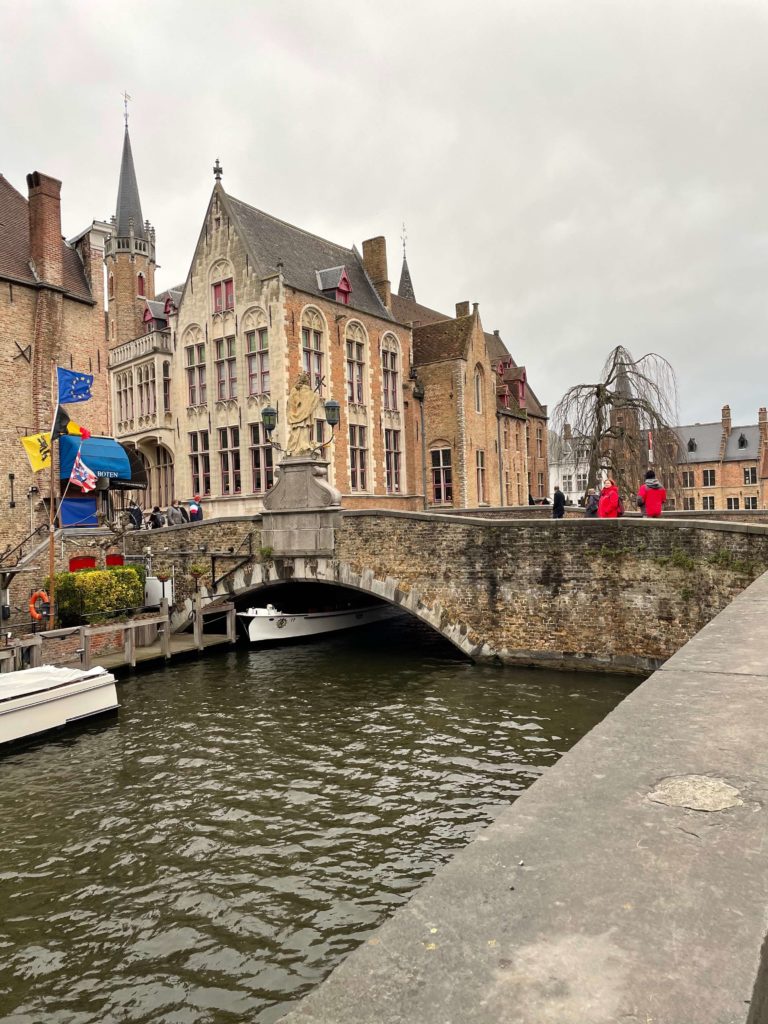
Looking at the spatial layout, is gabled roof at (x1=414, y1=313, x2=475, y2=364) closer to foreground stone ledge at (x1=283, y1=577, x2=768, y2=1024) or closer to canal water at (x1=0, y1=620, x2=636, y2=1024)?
canal water at (x1=0, y1=620, x2=636, y2=1024)

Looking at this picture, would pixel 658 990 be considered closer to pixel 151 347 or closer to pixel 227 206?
pixel 227 206

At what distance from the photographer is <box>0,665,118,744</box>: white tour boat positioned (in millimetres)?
12117

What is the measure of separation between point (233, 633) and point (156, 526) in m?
5.36

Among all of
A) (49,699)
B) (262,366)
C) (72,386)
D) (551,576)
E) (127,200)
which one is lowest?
(49,699)

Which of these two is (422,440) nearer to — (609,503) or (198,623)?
(198,623)

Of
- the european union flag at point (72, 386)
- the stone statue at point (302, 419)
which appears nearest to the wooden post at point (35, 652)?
the european union flag at point (72, 386)

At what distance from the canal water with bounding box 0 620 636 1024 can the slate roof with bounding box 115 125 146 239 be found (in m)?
47.9

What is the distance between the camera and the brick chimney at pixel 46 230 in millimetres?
→ 22297

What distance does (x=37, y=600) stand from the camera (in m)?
18.3

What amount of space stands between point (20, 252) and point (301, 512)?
12996mm

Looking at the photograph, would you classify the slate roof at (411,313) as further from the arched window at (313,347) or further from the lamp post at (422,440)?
the arched window at (313,347)

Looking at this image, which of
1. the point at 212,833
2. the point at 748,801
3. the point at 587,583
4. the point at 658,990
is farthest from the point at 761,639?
the point at 587,583

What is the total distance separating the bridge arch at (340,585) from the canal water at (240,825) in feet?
3.93

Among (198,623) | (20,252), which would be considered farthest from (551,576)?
(20,252)
